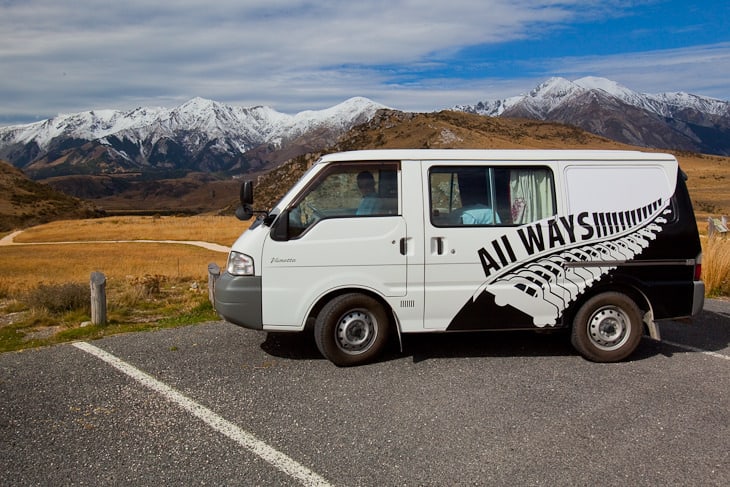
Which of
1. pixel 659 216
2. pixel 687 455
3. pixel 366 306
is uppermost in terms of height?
pixel 659 216

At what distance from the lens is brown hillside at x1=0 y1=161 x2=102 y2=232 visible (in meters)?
98.7

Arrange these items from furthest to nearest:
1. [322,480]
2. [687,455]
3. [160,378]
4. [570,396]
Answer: [160,378] → [570,396] → [687,455] → [322,480]

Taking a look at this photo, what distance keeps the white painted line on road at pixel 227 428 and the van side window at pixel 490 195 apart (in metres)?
2.90

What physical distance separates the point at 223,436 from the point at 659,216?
5041 millimetres

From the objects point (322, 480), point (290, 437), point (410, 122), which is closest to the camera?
point (322, 480)

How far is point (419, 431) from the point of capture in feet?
16.2

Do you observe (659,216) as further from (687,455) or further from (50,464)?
(50,464)

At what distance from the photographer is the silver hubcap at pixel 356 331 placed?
6449 millimetres

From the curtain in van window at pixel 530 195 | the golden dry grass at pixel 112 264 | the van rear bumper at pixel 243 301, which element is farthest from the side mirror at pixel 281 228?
the golden dry grass at pixel 112 264

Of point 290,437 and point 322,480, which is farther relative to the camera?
point 290,437

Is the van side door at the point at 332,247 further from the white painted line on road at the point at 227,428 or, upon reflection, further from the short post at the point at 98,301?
the short post at the point at 98,301

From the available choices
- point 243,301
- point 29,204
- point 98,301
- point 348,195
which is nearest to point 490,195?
point 348,195

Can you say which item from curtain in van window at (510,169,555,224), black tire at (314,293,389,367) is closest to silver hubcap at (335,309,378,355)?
black tire at (314,293,389,367)

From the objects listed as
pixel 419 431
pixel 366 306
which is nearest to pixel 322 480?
pixel 419 431
